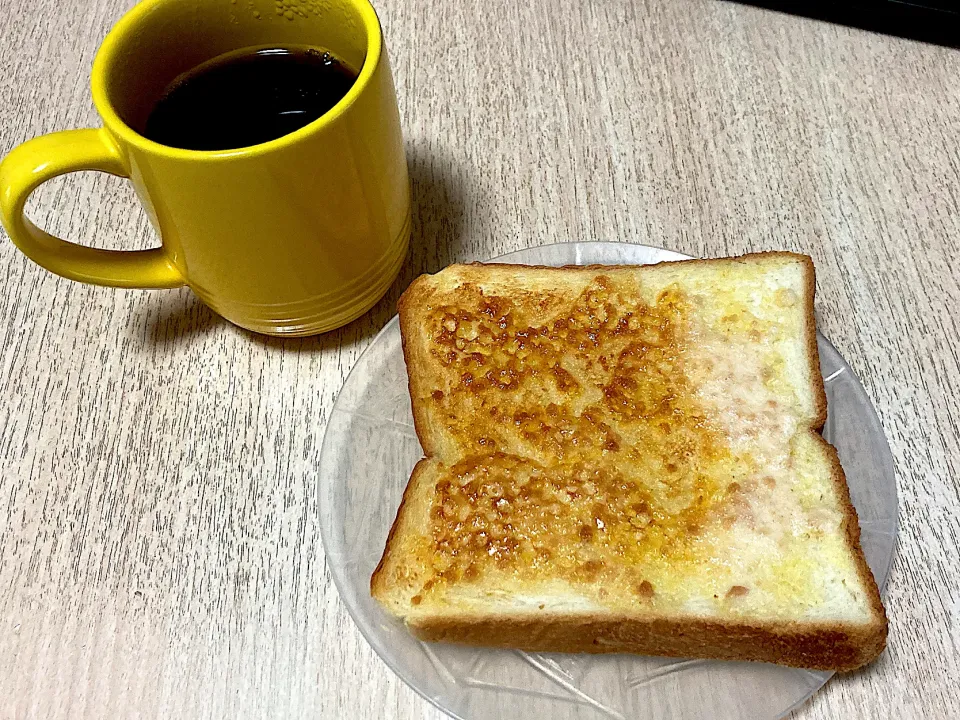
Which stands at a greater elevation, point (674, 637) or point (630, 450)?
point (630, 450)

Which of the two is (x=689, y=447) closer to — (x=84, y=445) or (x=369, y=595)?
(x=369, y=595)

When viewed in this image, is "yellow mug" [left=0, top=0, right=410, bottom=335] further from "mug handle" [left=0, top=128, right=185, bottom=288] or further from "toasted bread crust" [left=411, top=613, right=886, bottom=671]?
"toasted bread crust" [left=411, top=613, right=886, bottom=671]

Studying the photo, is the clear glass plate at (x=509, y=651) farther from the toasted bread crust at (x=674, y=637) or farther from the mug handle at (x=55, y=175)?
the mug handle at (x=55, y=175)

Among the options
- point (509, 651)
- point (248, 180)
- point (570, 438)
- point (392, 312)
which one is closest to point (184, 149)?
point (248, 180)

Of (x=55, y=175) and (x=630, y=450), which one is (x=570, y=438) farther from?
(x=55, y=175)

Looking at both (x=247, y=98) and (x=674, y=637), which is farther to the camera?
(x=247, y=98)

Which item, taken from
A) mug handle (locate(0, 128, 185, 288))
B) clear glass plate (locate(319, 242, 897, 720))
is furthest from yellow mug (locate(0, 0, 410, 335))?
clear glass plate (locate(319, 242, 897, 720))
